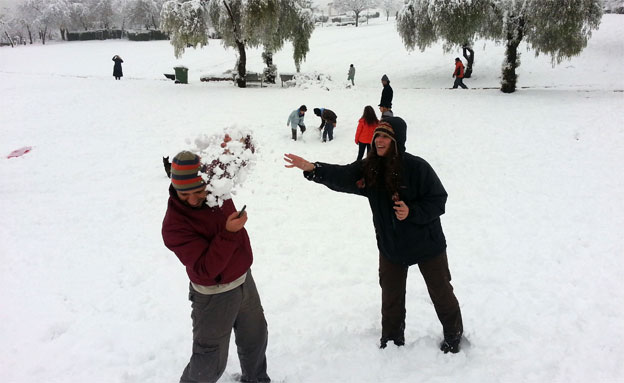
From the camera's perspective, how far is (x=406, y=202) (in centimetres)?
324

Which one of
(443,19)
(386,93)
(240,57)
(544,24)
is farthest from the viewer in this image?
(240,57)

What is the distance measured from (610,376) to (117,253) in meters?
6.44

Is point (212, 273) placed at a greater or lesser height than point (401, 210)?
lesser

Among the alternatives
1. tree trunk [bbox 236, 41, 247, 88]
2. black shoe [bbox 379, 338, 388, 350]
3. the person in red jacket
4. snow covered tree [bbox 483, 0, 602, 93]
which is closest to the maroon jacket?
black shoe [bbox 379, 338, 388, 350]

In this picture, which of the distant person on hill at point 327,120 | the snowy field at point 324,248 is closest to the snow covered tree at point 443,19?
the snowy field at point 324,248

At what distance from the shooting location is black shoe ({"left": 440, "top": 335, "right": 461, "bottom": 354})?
369cm

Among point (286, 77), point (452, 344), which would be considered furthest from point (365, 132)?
point (286, 77)

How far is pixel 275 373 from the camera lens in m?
3.57

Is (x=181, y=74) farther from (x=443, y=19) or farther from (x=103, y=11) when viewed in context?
(x=103, y=11)

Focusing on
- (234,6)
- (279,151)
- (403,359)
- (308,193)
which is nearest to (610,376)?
(403,359)

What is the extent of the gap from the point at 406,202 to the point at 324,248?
10.3 feet

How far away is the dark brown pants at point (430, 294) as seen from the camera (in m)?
3.44

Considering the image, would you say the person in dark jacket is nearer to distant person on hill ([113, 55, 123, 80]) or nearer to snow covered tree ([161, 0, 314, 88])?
snow covered tree ([161, 0, 314, 88])

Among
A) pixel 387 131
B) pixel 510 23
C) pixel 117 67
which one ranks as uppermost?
pixel 510 23
